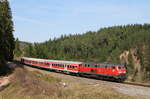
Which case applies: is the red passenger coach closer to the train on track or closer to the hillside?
the train on track

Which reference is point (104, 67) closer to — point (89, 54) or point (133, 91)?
point (133, 91)

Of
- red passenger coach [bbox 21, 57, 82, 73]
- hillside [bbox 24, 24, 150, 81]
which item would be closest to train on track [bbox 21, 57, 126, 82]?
red passenger coach [bbox 21, 57, 82, 73]

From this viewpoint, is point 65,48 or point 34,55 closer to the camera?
point 34,55

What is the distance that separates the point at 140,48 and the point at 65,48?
7748 centimetres

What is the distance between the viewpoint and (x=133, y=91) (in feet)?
83.3

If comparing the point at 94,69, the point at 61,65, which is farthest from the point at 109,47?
the point at 94,69

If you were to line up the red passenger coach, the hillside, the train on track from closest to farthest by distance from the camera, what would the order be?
1. the train on track
2. the red passenger coach
3. the hillside

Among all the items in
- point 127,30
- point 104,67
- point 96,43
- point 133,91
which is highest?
point 127,30

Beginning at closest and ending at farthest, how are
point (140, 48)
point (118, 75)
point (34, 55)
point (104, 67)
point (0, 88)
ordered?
point (0, 88), point (118, 75), point (104, 67), point (140, 48), point (34, 55)

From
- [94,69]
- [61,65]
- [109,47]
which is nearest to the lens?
[94,69]

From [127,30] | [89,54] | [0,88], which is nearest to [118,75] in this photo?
[0,88]

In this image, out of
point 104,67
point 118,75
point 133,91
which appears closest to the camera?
point 133,91

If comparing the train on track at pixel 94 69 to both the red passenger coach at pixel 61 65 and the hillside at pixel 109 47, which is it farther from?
the hillside at pixel 109 47

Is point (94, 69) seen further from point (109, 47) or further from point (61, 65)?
point (109, 47)
